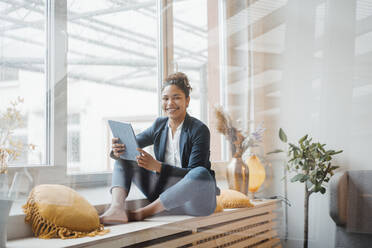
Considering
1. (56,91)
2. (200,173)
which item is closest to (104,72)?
(56,91)

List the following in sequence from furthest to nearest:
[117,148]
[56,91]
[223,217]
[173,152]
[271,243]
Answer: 1. [271,243]
2. [223,217]
3. [173,152]
4. [117,148]
5. [56,91]

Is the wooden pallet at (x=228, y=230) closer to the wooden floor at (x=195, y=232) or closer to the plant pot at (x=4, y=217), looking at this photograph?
the wooden floor at (x=195, y=232)

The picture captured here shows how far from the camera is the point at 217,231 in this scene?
1366mm

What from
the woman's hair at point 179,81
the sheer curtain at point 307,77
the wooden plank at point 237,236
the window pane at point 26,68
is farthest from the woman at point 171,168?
the sheer curtain at point 307,77

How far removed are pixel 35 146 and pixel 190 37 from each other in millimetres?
846

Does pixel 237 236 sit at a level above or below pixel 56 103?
below

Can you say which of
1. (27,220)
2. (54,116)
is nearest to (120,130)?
(54,116)

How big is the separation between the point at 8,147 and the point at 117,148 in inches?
13.5

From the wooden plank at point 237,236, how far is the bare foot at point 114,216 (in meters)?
0.32

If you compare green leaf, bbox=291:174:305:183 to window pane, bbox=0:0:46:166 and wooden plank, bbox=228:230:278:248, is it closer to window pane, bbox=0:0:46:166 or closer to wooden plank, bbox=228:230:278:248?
wooden plank, bbox=228:230:278:248

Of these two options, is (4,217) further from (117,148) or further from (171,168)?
(171,168)

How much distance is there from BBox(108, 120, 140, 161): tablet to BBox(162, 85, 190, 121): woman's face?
166 millimetres

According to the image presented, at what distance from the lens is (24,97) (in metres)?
0.99

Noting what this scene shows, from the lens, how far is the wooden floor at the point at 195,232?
996 mm
